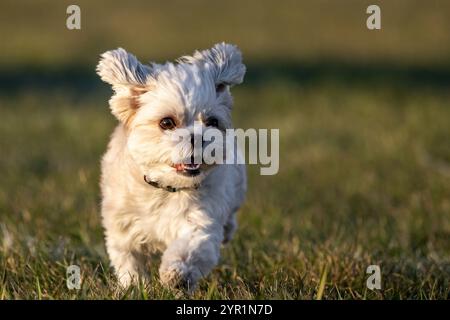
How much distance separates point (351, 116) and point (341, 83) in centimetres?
256

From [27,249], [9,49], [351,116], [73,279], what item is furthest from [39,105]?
[73,279]

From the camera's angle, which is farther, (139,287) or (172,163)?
(172,163)

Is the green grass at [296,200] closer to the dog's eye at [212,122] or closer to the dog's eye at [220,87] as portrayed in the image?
the dog's eye at [212,122]

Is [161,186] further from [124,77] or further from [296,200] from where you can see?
[296,200]

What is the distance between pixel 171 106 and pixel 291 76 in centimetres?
1188

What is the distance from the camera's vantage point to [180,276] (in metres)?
4.55

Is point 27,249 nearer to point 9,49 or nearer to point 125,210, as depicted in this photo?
point 125,210

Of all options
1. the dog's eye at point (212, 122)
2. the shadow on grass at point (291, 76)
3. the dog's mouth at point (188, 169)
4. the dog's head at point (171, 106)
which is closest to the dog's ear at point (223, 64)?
the dog's head at point (171, 106)

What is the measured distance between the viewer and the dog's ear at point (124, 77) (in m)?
Result: 4.87

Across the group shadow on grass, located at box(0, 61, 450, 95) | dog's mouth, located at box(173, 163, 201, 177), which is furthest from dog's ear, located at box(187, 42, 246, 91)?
shadow on grass, located at box(0, 61, 450, 95)

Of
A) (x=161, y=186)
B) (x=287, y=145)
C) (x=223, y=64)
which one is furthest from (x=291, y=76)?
(x=161, y=186)

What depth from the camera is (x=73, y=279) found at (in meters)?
4.95

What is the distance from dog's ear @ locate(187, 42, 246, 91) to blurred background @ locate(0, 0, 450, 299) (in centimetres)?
109

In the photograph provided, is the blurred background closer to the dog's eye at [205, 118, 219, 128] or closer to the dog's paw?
the dog's paw
